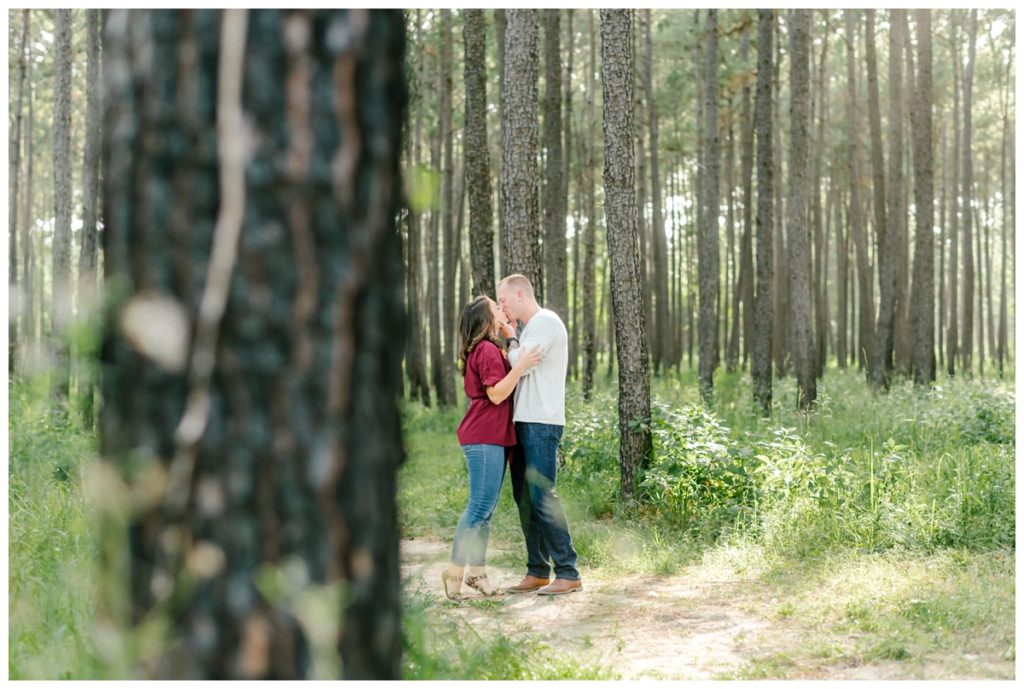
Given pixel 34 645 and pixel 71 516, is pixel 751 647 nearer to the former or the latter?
pixel 34 645

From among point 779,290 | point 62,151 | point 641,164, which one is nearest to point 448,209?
point 641,164

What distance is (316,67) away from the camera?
1.89 meters

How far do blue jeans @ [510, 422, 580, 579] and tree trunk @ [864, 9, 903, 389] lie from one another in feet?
42.4

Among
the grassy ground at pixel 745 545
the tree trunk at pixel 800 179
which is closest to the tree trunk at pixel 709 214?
the tree trunk at pixel 800 179

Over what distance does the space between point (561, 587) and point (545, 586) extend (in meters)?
0.16

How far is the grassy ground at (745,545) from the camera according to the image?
4.77 meters

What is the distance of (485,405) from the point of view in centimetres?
649

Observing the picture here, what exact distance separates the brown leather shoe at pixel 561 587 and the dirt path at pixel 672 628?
50mm

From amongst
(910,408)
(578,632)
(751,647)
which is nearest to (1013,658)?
(751,647)

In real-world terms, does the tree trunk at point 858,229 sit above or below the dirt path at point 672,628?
above

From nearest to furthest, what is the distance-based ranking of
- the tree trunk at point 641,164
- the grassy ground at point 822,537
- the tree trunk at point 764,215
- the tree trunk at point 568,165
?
the grassy ground at point 822,537, the tree trunk at point 764,215, the tree trunk at point 568,165, the tree trunk at point 641,164

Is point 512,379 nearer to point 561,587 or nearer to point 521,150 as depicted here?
point 561,587

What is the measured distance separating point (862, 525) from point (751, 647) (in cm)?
219

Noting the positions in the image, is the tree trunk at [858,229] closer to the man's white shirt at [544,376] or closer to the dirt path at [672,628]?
the dirt path at [672,628]
